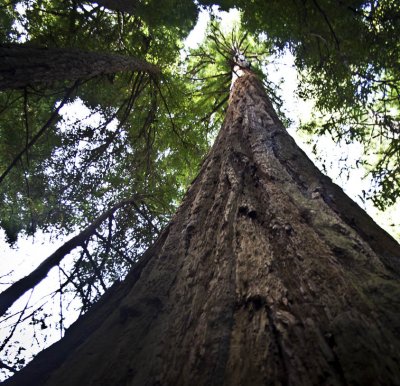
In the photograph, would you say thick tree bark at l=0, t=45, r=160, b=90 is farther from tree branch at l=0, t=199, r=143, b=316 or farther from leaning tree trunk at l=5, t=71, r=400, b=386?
leaning tree trunk at l=5, t=71, r=400, b=386

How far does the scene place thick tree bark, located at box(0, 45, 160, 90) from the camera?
9.13 ft

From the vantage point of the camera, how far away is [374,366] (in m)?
0.86

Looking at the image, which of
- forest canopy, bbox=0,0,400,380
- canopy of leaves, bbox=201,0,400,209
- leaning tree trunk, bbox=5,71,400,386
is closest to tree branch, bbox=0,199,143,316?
forest canopy, bbox=0,0,400,380

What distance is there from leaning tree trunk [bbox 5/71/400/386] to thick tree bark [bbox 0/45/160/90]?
6.85 feet

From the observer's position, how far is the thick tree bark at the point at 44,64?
2.78 metres

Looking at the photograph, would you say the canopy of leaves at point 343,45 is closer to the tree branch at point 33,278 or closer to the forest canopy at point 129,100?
the forest canopy at point 129,100

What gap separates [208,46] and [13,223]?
7.59 metres

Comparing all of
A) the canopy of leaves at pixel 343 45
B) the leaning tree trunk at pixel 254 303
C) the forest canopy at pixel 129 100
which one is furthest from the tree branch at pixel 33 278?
the canopy of leaves at pixel 343 45

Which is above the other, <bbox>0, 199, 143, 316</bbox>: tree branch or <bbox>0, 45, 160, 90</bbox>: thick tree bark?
<bbox>0, 45, 160, 90</bbox>: thick tree bark

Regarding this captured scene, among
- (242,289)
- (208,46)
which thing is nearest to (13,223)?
(242,289)

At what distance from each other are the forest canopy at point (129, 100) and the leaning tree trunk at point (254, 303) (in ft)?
7.80

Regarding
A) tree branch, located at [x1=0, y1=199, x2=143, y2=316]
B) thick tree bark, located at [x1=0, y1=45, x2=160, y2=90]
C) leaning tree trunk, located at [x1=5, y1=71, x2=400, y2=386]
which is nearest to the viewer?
leaning tree trunk, located at [x1=5, y1=71, x2=400, y2=386]

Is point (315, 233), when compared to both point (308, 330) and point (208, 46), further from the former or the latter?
point (208, 46)

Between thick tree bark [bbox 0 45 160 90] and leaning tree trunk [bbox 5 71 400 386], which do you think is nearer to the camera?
leaning tree trunk [bbox 5 71 400 386]
